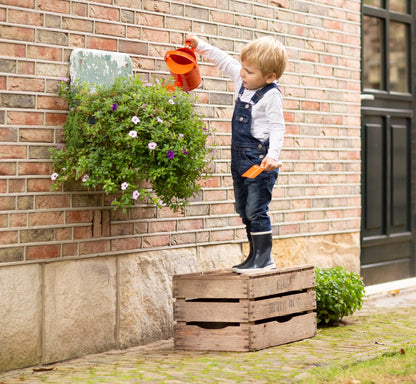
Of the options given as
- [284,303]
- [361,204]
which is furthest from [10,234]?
[361,204]

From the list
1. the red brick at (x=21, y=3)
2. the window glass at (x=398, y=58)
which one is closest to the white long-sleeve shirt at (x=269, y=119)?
the red brick at (x=21, y=3)

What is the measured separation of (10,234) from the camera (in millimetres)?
4836

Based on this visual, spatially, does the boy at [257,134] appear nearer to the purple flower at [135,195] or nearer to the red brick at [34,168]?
the purple flower at [135,195]

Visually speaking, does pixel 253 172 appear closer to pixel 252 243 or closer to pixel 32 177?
pixel 252 243

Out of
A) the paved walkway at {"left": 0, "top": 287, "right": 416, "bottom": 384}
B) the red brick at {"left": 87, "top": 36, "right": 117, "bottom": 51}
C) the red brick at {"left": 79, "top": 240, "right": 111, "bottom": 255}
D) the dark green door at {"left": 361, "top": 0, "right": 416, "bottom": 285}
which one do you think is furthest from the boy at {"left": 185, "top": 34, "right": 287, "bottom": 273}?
the dark green door at {"left": 361, "top": 0, "right": 416, "bottom": 285}

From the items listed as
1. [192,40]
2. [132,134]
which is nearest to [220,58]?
[192,40]

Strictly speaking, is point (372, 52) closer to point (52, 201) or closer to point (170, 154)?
point (170, 154)

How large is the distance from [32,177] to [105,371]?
122 centimetres

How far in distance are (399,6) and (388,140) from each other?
4.62 ft

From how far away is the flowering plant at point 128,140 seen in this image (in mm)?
4812

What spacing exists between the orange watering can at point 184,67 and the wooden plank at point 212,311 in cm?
144

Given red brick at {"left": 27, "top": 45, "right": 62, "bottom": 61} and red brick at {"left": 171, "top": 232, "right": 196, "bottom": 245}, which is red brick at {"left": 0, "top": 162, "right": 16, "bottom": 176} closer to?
red brick at {"left": 27, "top": 45, "right": 62, "bottom": 61}

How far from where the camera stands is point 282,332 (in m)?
5.42

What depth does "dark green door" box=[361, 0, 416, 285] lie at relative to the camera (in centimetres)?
Result: 789
